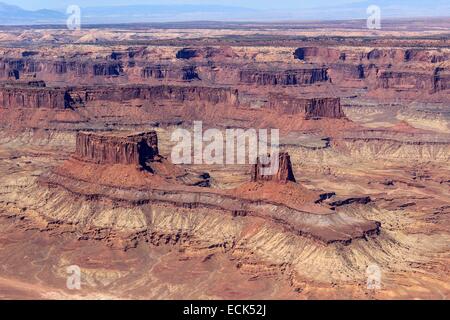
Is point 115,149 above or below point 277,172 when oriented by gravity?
above

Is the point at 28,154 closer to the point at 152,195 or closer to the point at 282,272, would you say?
the point at 152,195

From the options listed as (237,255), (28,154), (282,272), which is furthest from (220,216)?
(28,154)

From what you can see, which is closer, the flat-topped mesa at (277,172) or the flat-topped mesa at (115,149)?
the flat-topped mesa at (277,172)

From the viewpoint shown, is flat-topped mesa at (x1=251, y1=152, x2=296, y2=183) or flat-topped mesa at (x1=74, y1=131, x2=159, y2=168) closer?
flat-topped mesa at (x1=251, y1=152, x2=296, y2=183)

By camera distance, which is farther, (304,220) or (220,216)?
(220,216)

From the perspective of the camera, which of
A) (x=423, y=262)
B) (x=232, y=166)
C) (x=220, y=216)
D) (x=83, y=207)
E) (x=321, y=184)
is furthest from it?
(x=232, y=166)

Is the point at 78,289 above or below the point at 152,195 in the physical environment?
below

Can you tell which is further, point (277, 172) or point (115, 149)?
point (115, 149)

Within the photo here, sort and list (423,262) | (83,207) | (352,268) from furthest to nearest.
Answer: (83,207) < (423,262) < (352,268)
